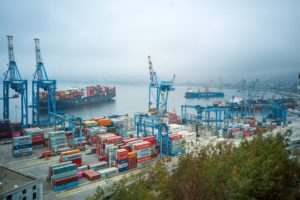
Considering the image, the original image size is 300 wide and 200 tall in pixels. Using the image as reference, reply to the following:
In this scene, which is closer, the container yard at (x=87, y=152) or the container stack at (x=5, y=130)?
the container yard at (x=87, y=152)

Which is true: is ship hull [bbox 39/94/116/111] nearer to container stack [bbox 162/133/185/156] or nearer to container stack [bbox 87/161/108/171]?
container stack [bbox 87/161/108/171]

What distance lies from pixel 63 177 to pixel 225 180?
8524 millimetres

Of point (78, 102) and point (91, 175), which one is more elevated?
point (78, 102)

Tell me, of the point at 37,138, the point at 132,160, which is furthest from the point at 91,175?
the point at 37,138

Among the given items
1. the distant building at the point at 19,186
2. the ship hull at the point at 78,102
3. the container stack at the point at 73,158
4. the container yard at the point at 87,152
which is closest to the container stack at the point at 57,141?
the container yard at the point at 87,152

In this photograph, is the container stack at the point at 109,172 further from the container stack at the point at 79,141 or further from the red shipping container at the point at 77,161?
the container stack at the point at 79,141

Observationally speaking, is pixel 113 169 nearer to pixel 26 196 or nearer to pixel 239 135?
pixel 26 196

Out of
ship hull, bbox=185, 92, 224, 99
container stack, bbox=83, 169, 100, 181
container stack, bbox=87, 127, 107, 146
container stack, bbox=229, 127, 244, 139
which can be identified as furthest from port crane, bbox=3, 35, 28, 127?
ship hull, bbox=185, 92, 224, 99

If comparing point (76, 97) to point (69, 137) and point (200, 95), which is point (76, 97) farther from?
point (200, 95)

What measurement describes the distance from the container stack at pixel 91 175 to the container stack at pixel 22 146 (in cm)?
594

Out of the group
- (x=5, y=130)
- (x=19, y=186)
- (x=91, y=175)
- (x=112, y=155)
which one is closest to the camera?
(x=19, y=186)

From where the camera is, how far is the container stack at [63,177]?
11828mm

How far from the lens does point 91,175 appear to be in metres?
13.1

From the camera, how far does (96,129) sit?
20.2 metres
